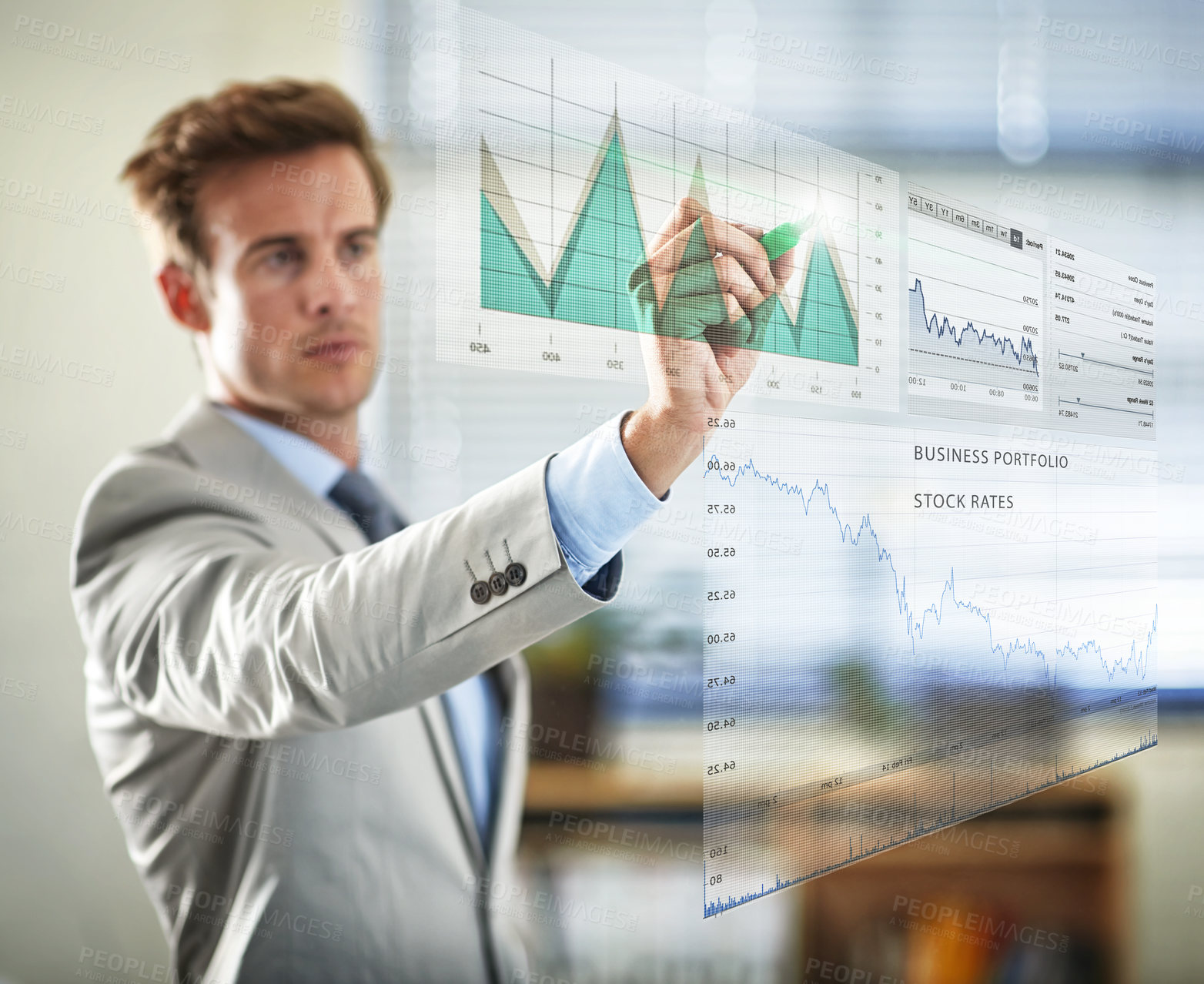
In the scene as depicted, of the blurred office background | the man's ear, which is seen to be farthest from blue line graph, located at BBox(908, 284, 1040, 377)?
the man's ear

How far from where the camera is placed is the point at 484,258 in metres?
0.89

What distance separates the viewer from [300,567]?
825 mm

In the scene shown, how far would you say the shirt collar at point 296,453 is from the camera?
1.03 m

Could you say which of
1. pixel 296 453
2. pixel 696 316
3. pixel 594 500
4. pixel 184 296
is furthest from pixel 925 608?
pixel 184 296

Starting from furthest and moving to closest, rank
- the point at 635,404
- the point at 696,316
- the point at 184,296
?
the point at 635,404, the point at 184,296, the point at 696,316

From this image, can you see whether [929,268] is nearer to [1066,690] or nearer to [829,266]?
[829,266]

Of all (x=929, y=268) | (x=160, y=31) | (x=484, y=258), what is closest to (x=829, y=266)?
(x=929, y=268)

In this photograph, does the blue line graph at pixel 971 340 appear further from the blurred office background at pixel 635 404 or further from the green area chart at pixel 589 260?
the blurred office background at pixel 635 404

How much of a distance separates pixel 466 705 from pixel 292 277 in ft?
1.78

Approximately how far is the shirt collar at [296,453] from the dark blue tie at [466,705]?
0.01 m

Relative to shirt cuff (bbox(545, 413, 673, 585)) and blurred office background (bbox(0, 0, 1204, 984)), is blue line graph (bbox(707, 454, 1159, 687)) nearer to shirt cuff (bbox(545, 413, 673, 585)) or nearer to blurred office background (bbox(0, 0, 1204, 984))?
blurred office background (bbox(0, 0, 1204, 984))

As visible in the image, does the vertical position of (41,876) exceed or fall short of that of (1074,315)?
it falls short

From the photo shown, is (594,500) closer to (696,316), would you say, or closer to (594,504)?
(594,504)

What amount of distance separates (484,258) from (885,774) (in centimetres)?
88
